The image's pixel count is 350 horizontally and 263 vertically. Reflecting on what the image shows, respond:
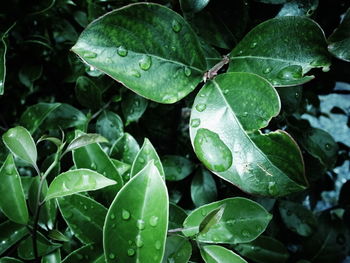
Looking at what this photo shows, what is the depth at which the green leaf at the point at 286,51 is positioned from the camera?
466 mm

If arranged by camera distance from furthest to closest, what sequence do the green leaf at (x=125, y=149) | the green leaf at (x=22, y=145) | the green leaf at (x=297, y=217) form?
the green leaf at (x=297, y=217)
the green leaf at (x=125, y=149)
the green leaf at (x=22, y=145)

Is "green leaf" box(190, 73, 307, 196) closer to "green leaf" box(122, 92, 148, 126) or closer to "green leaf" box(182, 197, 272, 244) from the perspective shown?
"green leaf" box(182, 197, 272, 244)

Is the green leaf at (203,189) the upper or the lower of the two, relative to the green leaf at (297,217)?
upper

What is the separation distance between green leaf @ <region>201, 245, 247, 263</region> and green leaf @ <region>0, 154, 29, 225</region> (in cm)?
29

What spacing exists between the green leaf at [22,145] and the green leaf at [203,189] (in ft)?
1.19

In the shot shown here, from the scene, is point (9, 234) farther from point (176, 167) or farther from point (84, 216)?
point (176, 167)

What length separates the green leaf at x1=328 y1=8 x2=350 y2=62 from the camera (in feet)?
1.52

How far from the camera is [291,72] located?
0.47 m

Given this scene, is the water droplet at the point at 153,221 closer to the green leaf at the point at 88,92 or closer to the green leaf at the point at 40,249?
the green leaf at the point at 40,249

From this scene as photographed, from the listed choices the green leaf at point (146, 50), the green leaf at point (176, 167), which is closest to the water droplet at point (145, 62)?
A: the green leaf at point (146, 50)

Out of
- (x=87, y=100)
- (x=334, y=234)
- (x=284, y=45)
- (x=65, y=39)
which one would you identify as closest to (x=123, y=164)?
(x=87, y=100)

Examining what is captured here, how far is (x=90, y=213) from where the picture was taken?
52 cm

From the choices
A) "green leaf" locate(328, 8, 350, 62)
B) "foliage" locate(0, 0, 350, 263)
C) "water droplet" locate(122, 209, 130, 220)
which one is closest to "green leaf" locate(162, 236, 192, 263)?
"foliage" locate(0, 0, 350, 263)

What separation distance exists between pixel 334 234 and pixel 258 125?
1.95ft
